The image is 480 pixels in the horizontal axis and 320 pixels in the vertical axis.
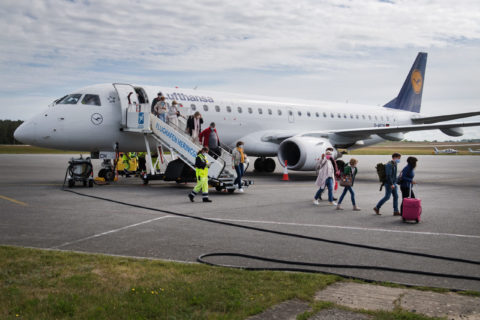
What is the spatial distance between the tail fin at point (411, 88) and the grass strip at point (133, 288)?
95.9 ft

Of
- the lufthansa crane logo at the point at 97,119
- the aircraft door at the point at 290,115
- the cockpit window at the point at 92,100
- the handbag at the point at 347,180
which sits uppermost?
the aircraft door at the point at 290,115

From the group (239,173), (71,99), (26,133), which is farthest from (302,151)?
(26,133)

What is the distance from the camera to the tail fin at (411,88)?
3238 centimetres

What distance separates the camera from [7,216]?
32.8 ft

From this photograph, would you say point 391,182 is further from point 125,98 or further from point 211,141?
point 125,98

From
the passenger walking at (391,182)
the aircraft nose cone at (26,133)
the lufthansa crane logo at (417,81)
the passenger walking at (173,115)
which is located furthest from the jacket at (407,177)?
the lufthansa crane logo at (417,81)

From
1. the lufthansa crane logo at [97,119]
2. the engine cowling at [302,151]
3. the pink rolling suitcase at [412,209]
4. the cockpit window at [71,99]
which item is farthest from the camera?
the engine cowling at [302,151]

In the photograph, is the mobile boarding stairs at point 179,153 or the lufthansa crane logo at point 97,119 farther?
the lufthansa crane logo at point 97,119

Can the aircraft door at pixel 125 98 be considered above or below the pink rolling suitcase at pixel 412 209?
above

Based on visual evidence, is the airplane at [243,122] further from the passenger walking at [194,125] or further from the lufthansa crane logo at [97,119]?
the passenger walking at [194,125]

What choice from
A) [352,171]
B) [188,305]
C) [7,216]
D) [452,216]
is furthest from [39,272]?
[452,216]

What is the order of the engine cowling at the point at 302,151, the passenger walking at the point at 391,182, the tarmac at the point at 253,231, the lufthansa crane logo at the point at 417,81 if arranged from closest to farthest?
1. the tarmac at the point at 253,231
2. the passenger walking at the point at 391,182
3. the engine cowling at the point at 302,151
4. the lufthansa crane logo at the point at 417,81

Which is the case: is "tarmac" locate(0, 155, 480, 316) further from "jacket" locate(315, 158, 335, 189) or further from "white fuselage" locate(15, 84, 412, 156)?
"white fuselage" locate(15, 84, 412, 156)

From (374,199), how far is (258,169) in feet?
44.1
